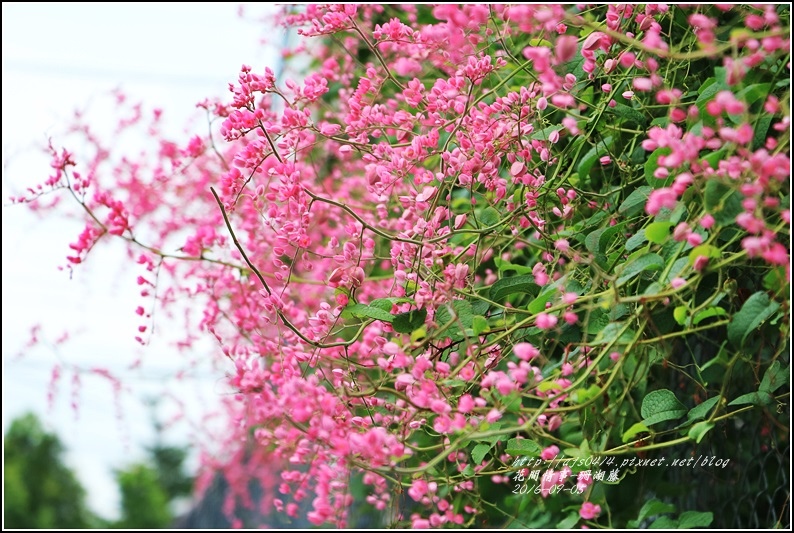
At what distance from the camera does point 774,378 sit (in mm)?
864

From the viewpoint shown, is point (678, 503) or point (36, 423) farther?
point (36, 423)

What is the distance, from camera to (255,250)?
4.74ft

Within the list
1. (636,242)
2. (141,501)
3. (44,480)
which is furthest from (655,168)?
(141,501)

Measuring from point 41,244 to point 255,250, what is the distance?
211 centimetres

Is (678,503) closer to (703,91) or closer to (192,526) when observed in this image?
(703,91)

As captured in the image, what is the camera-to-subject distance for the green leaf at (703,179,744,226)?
0.69 m

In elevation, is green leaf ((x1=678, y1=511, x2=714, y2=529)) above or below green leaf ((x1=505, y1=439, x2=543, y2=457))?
below

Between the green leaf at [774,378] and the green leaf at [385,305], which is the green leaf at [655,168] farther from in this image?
the green leaf at [385,305]

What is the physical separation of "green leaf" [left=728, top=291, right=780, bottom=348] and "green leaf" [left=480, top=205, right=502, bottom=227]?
1.24 ft

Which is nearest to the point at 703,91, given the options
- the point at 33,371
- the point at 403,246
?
the point at 403,246

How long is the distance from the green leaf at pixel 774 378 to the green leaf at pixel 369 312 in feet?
1.41

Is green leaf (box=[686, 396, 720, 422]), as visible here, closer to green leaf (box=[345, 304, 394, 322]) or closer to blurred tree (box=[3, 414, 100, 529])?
green leaf (box=[345, 304, 394, 322])

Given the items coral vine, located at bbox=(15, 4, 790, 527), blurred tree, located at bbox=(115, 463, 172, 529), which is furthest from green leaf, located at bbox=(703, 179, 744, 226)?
blurred tree, located at bbox=(115, 463, 172, 529)

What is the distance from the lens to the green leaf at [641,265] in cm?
80
